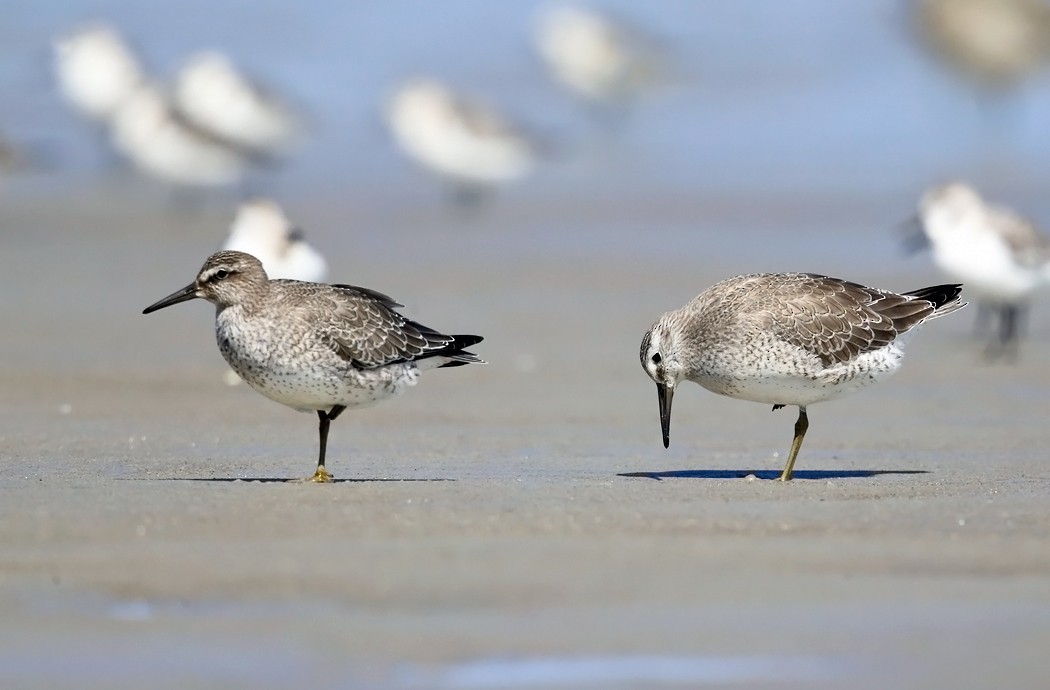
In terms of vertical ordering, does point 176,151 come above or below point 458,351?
above

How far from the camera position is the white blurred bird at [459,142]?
20.6m

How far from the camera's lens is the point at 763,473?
8797mm

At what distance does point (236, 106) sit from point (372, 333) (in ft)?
47.7

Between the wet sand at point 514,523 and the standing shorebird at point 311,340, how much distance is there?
0.44 m

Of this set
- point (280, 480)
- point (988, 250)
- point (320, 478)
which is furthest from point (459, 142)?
point (320, 478)

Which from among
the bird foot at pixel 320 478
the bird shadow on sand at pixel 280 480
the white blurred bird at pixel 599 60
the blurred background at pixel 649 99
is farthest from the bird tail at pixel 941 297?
the white blurred bird at pixel 599 60

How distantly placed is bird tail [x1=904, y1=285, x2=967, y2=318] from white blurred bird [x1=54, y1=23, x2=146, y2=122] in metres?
15.2

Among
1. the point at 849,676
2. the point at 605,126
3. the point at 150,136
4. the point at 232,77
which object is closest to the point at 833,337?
the point at 849,676

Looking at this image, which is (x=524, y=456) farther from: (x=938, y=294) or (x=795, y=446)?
(x=938, y=294)

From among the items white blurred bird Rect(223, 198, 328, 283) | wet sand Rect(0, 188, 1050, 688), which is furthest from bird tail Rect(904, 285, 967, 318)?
white blurred bird Rect(223, 198, 328, 283)

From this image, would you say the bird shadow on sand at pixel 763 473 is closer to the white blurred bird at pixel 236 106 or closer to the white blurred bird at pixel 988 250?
the white blurred bird at pixel 988 250

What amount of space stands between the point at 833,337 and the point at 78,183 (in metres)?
13.7

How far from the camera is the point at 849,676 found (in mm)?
5254

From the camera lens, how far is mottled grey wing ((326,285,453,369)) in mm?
8406
